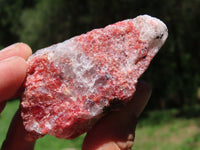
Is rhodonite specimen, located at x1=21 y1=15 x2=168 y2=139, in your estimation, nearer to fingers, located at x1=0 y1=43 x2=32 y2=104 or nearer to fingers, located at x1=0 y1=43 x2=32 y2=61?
fingers, located at x1=0 y1=43 x2=32 y2=104

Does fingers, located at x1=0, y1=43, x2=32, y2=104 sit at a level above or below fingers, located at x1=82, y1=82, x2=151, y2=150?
above

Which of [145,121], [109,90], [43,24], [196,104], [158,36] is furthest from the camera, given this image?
[196,104]

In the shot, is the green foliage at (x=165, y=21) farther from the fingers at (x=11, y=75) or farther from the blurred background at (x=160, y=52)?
the fingers at (x=11, y=75)

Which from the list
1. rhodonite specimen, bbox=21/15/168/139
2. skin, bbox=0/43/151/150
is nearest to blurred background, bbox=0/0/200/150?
skin, bbox=0/43/151/150

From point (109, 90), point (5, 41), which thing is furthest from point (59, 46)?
point (5, 41)

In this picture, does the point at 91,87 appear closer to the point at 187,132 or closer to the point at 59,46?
the point at 59,46

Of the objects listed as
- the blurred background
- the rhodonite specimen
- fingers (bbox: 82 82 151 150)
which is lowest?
Result: the blurred background
